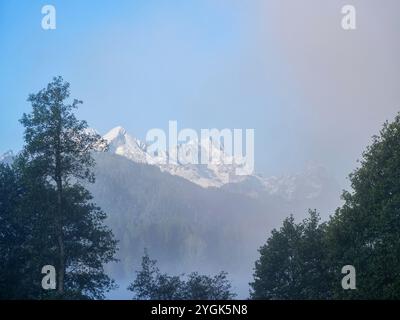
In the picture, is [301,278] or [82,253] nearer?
[82,253]

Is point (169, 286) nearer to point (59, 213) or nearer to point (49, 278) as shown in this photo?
point (49, 278)

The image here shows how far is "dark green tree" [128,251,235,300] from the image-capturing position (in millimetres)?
21797

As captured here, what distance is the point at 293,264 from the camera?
86.8ft

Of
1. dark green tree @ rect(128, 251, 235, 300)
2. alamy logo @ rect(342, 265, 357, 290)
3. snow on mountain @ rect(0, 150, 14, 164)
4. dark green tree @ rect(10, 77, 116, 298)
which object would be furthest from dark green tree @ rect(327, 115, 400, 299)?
snow on mountain @ rect(0, 150, 14, 164)

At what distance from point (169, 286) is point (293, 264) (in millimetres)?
8601

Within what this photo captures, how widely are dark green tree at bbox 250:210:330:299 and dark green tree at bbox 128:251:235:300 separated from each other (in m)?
4.24

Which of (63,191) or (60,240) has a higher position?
(63,191)

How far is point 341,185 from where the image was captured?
2019 centimetres

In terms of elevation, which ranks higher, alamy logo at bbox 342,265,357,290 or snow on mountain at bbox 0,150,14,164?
snow on mountain at bbox 0,150,14,164

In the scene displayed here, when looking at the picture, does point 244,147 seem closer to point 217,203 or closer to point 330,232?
point 330,232

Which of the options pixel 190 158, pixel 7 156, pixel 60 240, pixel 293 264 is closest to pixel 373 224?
pixel 293 264

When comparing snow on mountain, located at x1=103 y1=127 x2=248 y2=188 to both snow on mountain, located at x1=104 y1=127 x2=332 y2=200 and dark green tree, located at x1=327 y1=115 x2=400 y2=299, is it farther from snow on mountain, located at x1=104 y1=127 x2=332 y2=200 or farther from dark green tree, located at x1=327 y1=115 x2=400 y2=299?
dark green tree, located at x1=327 y1=115 x2=400 y2=299
